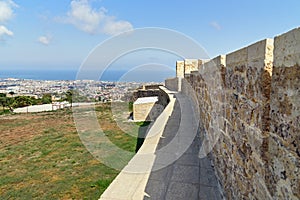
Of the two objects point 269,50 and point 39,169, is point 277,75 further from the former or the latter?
point 39,169

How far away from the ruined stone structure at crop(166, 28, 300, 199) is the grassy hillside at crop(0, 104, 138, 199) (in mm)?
2591

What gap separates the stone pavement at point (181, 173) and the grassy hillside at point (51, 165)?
4.25 ft

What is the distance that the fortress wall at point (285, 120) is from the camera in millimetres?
927

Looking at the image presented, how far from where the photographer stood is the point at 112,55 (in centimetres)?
609

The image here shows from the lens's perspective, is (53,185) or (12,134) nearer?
(53,185)

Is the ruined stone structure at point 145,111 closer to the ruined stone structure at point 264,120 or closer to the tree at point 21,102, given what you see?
the ruined stone structure at point 264,120

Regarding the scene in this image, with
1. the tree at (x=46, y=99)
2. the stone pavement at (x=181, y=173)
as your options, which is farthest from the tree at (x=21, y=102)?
the stone pavement at (x=181, y=173)

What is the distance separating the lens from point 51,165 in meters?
4.92

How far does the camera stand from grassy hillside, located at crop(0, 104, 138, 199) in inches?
147

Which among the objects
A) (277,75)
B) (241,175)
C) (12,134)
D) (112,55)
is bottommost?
(12,134)

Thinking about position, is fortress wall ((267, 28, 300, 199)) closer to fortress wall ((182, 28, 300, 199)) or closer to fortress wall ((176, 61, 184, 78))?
fortress wall ((182, 28, 300, 199))

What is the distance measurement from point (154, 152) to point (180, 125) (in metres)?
1.48

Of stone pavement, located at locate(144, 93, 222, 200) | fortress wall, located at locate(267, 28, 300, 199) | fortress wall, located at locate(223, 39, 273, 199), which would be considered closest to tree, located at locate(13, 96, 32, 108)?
stone pavement, located at locate(144, 93, 222, 200)

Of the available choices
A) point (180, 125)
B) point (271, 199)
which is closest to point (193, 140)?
point (180, 125)
